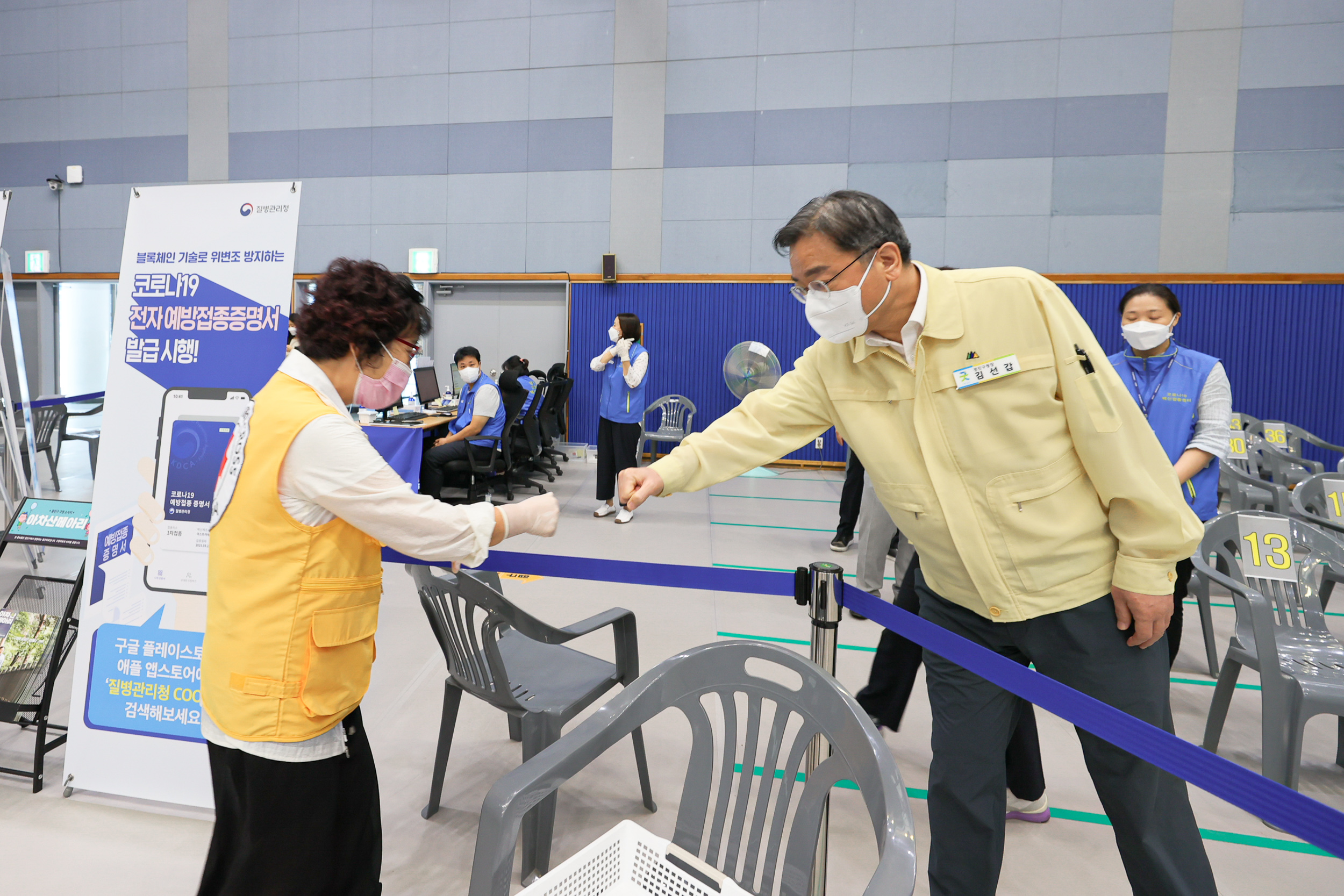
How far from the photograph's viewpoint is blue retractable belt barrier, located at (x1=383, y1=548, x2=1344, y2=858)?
90cm

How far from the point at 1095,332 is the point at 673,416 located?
517 centimetres

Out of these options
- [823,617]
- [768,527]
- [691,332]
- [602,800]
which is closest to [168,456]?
[602,800]

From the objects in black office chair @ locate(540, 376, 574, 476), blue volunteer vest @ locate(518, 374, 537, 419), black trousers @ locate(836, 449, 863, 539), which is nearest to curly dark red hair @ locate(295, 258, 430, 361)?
black trousers @ locate(836, 449, 863, 539)

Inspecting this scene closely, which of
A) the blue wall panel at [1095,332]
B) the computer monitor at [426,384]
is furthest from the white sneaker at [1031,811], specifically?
the computer monitor at [426,384]

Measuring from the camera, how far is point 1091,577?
4.33ft

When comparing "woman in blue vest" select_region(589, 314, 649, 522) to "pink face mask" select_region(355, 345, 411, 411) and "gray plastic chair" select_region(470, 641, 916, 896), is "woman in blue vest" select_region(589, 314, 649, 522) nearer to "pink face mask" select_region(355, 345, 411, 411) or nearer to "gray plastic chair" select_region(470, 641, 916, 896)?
"pink face mask" select_region(355, 345, 411, 411)

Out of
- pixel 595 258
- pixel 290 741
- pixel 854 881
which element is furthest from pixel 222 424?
pixel 595 258

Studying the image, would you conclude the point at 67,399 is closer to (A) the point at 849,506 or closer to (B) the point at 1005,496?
(A) the point at 849,506

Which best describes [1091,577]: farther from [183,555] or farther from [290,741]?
[183,555]

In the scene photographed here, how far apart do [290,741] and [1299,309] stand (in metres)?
10.2

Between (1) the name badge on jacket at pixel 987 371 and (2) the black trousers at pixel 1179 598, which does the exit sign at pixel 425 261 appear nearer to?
(2) the black trousers at pixel 1179 598

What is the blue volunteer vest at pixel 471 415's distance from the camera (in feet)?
19.9

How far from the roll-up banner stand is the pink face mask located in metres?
0.79

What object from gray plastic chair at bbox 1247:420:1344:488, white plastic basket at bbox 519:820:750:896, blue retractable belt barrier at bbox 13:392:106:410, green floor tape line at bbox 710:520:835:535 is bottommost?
green floor tape line at bbox 710:520:835:535
